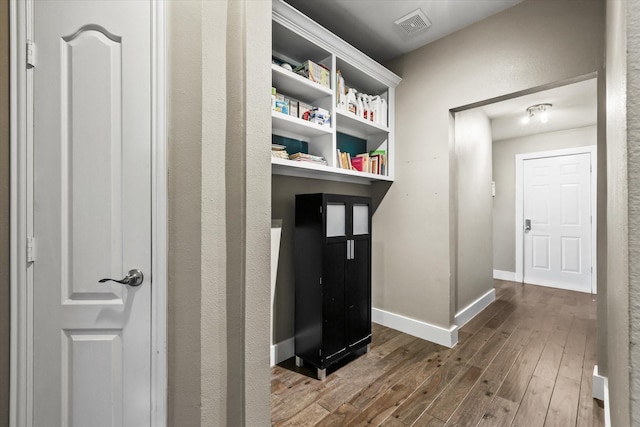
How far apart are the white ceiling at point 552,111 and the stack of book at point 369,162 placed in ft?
6.21

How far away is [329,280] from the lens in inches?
84.4

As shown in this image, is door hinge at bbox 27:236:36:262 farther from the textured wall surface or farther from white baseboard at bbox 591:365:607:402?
white baseboard at bbox 591:365:607:402

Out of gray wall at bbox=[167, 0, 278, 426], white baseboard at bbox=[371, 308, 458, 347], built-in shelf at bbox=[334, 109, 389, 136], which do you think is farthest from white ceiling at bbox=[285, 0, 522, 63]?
white baseboard at bbox=[371, 308, 458, 347]

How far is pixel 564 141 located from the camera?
4496mm

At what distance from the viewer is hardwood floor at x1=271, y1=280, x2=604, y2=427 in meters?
1.68

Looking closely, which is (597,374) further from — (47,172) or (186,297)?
(47,172)

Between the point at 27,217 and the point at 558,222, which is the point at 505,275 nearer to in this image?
the point at 558,222

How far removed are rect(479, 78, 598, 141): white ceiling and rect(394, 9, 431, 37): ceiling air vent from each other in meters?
1.74

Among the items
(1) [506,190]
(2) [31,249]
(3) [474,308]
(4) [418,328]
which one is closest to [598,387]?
(4) [418,328]

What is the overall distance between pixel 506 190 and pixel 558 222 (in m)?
0.90

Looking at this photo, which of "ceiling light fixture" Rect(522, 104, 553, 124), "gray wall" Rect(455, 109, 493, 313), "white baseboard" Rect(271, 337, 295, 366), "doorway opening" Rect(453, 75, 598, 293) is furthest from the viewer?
"ceiling light fixture" Rect(522, 104, 553, 124)

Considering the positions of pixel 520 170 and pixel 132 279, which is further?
pixel 520 170

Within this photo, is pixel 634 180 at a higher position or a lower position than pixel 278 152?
lower

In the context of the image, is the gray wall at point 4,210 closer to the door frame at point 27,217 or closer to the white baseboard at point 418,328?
the door frame at point 27,217
